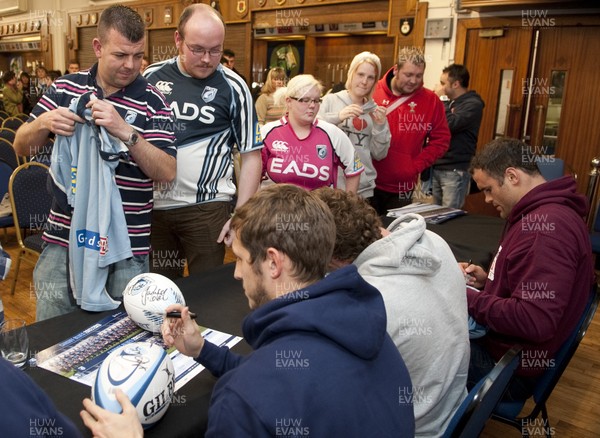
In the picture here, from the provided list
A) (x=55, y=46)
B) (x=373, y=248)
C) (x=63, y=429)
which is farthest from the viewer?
(x=55, y=46)

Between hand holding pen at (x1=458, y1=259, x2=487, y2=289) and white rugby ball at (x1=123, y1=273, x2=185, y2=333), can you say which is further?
hand holding pen at (x1=458, y1=259, x2=487, y2=289)

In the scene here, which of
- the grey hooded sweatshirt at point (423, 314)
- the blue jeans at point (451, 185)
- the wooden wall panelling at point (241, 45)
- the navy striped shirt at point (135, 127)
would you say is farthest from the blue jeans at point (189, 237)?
the wooden wall panelling at point (241, 45)

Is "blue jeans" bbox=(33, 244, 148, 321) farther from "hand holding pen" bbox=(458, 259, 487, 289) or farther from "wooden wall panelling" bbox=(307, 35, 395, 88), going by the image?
"wooden wall panelling" bbox=(307, 35, 395, 88)

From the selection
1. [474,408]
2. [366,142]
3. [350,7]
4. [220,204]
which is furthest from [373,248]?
[350,7]

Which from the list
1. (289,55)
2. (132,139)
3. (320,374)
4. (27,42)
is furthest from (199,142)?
(27,42)

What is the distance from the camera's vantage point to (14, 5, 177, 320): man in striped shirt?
65.8 inches

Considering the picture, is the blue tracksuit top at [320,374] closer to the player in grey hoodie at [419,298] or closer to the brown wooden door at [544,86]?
the player in grey hoodie at [419,298]

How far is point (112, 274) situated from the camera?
179 centimetres

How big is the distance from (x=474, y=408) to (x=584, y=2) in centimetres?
478

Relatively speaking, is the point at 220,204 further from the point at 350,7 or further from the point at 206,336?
the point at 350,7

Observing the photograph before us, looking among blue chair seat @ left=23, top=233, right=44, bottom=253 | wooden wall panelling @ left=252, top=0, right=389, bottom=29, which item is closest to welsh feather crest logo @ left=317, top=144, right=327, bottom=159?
blue chair seat @ left=23, top=233, right=44, bottom=253

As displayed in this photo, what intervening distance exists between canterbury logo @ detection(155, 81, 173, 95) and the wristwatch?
1.83 ft

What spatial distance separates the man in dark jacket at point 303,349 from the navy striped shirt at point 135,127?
78cm

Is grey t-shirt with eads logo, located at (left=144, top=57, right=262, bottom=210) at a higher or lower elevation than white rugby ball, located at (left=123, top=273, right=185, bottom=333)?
higher
